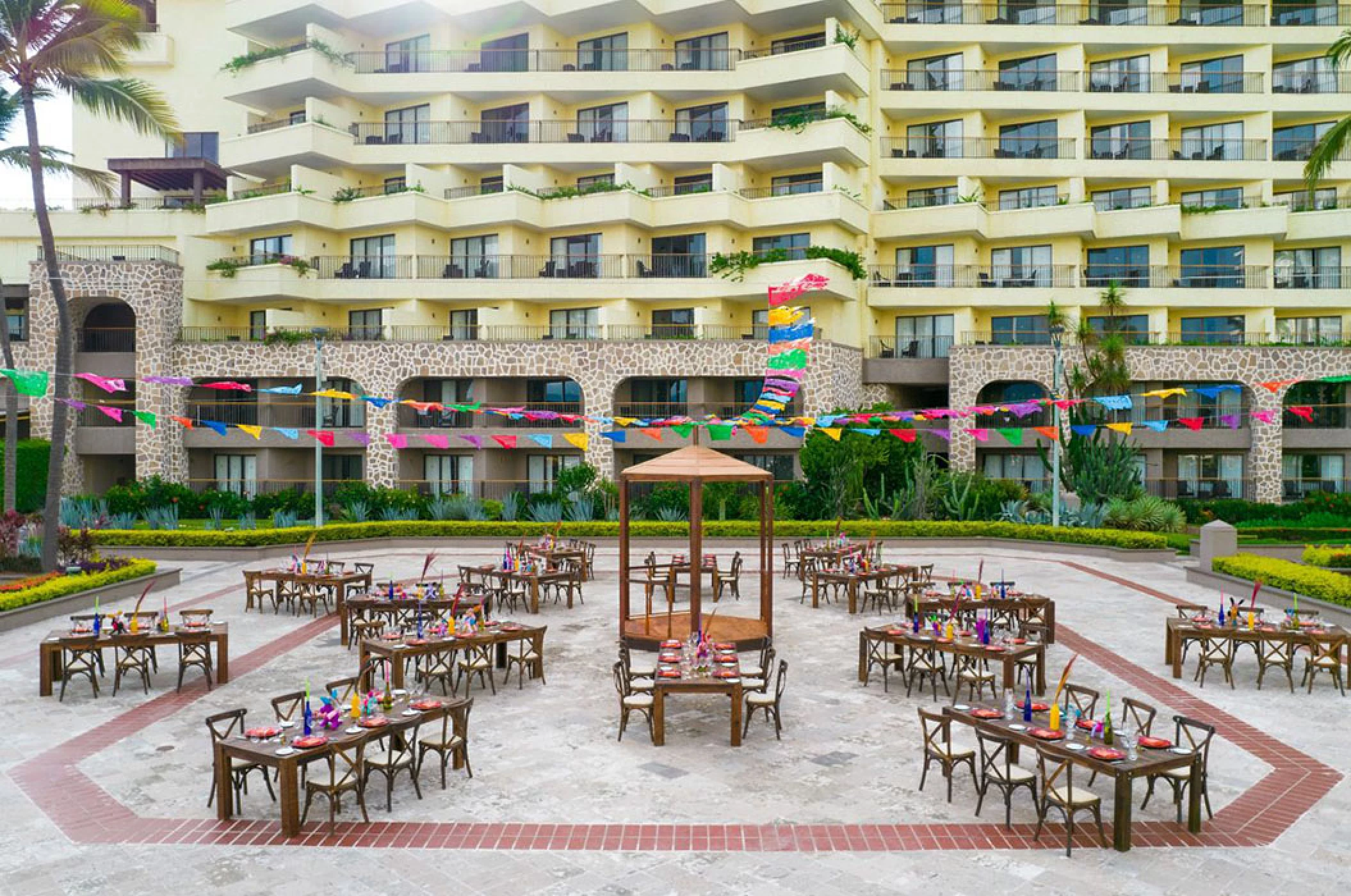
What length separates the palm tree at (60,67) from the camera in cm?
2181

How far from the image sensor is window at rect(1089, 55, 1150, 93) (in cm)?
4450

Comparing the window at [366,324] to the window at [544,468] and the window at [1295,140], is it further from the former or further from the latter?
the window at [1295,140]

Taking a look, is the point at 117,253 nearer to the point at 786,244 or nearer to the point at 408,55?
the point at 408,55

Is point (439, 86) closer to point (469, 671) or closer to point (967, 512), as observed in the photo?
point (967, 512)

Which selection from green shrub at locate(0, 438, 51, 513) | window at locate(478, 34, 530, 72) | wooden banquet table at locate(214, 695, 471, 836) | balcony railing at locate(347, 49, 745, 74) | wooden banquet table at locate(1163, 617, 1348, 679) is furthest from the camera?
window at locate(478, 34, 530, 72)

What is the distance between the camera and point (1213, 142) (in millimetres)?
44469

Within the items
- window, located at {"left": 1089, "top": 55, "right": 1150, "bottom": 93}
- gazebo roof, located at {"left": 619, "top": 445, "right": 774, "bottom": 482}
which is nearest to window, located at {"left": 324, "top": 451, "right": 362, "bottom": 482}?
gazebo roof, located at {"left": 619, "top": 445, "right": 774, "bottom": 482}

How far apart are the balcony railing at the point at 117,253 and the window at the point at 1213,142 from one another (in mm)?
45922

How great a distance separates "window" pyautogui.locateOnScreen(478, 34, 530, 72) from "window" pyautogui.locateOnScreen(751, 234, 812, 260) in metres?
13.6

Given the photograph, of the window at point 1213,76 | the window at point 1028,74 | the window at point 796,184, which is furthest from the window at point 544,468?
the window at point 1213,76

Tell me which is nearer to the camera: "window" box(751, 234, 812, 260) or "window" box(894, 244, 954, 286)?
"window" box(751, 234, 812, 260)

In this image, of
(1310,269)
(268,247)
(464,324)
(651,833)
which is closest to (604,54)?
(464,324)

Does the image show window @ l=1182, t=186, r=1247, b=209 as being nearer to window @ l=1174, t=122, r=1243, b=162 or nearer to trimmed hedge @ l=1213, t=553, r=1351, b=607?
window @ l=1174, t=122, r=1243, b=162

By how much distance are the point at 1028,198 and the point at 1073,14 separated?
8.96 meters
